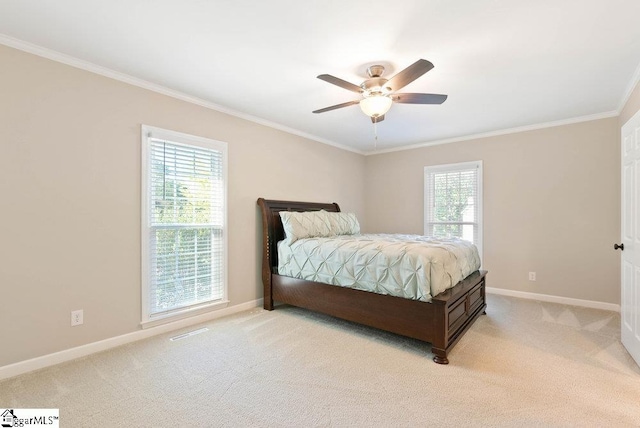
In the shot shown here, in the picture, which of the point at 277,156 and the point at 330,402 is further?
the point at 277,156

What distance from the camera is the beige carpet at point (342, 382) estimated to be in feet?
5.77

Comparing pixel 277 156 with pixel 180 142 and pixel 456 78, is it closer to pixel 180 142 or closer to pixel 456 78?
pixel 180 142

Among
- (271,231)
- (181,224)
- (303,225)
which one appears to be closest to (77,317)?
(181,224)

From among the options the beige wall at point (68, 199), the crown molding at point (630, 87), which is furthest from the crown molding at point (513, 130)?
the beige wall at point (68, 199)

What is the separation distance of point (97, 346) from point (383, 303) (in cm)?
250

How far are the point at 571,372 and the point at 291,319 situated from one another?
8.14ft

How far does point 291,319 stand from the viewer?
11.1 feet

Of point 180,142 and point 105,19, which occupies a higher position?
point 105,19

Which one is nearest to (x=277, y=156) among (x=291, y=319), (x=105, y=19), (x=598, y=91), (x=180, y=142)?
(x=180, y=142)

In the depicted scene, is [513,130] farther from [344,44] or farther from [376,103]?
[344,44]

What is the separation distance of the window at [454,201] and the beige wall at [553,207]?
0.40 feet

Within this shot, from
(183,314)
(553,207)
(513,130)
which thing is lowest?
(183,314)

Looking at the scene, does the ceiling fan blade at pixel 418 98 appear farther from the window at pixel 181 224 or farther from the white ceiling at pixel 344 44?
the window at pixel 181 224

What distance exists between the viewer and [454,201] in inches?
190
